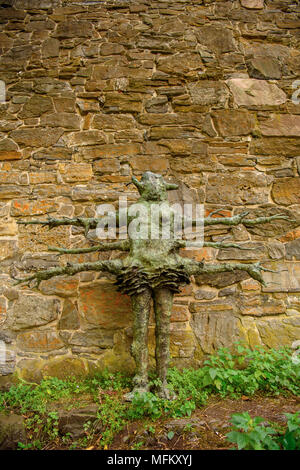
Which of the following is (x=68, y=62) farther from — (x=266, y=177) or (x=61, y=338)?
(x=61, y=338)

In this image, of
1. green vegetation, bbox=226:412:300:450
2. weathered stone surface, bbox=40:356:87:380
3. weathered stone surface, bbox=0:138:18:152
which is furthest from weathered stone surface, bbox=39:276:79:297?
green vegetation, bbox=226:412:300:450

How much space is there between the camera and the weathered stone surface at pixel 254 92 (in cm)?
338

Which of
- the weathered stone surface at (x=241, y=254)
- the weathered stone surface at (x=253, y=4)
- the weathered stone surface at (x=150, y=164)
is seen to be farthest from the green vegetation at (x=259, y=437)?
the weathered stone surface at (x=253, y=4)

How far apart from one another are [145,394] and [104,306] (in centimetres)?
100

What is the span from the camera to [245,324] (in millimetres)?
2938

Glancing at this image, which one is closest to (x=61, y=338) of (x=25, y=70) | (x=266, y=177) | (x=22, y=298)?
(x=22, y=298)

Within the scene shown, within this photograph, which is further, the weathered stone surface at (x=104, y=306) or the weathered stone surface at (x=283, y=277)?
the weathered stone surface at (x=283, y=277)

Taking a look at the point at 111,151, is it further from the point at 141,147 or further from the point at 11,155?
the point at 11,155

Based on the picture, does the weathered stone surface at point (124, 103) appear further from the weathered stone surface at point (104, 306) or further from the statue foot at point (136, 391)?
the statue foot at point (136, 391)

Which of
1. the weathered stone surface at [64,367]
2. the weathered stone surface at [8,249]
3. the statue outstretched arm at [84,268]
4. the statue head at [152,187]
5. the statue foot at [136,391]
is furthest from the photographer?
the weathered stone surface at [8,249]

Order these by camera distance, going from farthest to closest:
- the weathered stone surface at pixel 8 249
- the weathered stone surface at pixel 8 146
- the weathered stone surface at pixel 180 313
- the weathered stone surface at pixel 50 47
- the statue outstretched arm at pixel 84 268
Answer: the weathered stone surface at pixel 50 47, the weathered stone surface at pixel 8 146, the weathered stone surface at pixel 8 249, the weathered stone surface at pixel 180 313, the statue outstretched arm at pixel 84 268

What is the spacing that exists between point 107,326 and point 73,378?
21.5 inches

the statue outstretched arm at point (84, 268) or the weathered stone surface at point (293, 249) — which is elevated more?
the weathered stone surface at point (293, 249)

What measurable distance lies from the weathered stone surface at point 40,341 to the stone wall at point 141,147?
0.5 inches
